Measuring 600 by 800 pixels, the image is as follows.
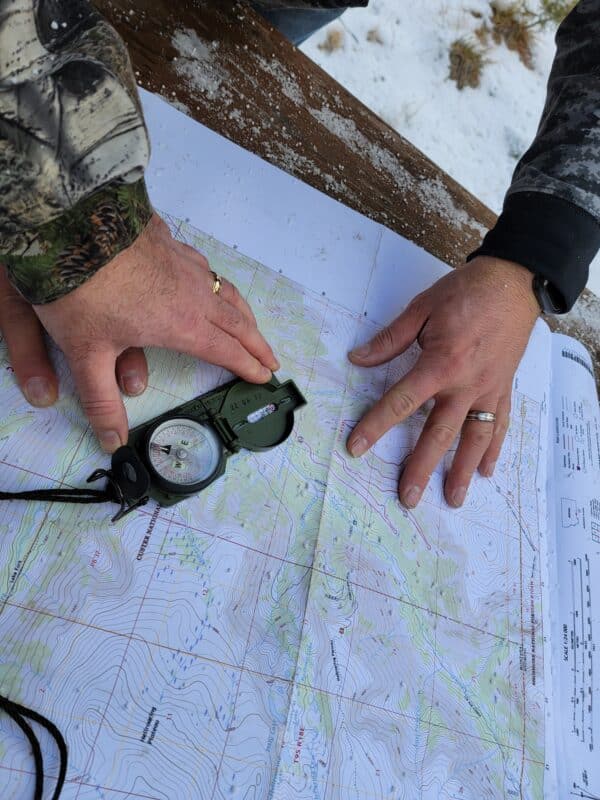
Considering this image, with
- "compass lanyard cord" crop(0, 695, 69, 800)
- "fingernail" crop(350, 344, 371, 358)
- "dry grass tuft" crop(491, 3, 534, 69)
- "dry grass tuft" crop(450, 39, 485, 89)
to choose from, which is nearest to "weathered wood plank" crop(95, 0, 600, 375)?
"fingernail" crop(350, 344, 371, 358)

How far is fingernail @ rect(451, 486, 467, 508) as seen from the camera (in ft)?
3.78

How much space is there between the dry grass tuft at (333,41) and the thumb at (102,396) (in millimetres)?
2097

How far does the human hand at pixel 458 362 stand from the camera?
111 cm

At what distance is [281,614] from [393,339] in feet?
1.75

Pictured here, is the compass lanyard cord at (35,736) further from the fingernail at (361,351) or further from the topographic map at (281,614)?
the fingernail at (361,351)

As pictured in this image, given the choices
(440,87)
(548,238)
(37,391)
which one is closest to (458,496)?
(548,238)

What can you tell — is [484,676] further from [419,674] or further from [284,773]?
[284,773]

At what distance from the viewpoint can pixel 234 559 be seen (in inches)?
35.8

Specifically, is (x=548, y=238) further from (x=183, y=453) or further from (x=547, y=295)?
(x=183, y=453)

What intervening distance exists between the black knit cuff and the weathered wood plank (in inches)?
9.1

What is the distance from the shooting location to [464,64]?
2.78 m

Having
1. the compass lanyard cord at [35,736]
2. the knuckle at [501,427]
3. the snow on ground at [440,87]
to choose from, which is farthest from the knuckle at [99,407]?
the snow on ground at [440,87]

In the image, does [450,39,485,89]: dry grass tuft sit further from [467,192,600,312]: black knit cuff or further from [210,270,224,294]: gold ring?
[210,270,224,294]: gold ring

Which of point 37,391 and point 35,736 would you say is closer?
point 35,736
